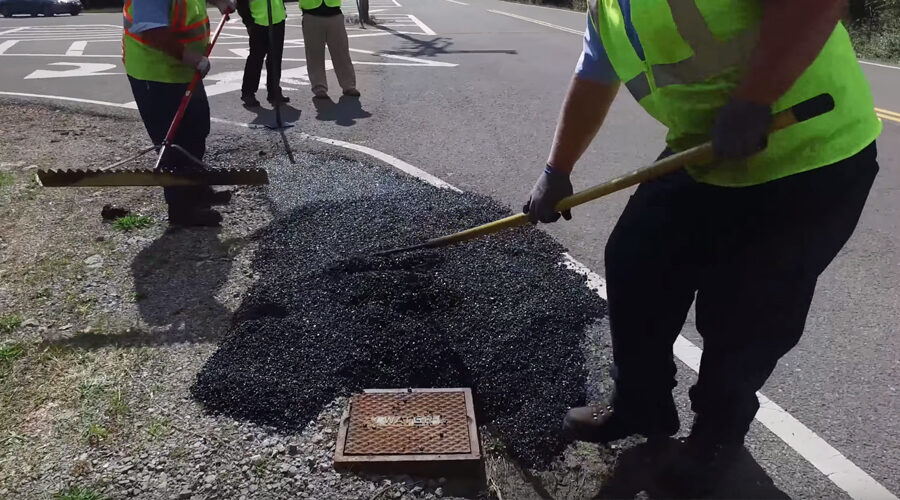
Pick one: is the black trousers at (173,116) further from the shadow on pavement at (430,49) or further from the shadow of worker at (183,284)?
the shadow on pavement at (430,49)

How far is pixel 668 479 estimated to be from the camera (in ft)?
7.88

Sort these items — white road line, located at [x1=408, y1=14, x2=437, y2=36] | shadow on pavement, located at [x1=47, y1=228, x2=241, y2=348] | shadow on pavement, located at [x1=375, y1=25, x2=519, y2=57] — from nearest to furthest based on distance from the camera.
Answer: shadow on pavement, located at [x1=47, y1=228, x2=241, y2=348] < shadow on pavement, located at [x1=375, y1=25, x2=519, y2=57] < white road line, located at [x1=408, y1=14, x2=437, y2=36]

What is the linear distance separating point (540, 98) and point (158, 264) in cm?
567

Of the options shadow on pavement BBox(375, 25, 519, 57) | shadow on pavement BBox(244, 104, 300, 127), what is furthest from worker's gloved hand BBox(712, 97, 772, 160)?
shadow on pavement BBox(375, 25, 519, 57)

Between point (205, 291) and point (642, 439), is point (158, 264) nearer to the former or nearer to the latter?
point (205, 291)

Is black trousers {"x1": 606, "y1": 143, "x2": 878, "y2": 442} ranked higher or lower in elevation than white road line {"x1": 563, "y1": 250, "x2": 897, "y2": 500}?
higher

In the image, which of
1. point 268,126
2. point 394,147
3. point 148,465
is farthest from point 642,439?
point 268,126

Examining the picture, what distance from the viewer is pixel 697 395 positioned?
91.2 inches

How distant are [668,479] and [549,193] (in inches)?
41.5

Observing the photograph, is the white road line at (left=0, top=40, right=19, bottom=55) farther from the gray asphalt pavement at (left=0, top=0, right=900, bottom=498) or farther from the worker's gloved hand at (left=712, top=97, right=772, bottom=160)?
the worker's gloved hand at (left=712, top=97, right=772, bottom=160)

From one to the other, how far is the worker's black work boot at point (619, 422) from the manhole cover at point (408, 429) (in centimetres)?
37

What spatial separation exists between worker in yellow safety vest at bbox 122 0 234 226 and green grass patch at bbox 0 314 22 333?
1.24 metres

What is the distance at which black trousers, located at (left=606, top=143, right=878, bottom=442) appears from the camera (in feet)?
6.29

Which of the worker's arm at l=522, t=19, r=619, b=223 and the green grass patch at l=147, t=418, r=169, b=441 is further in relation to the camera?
the green grass patch at l=147, t=418, r=169, b=441
